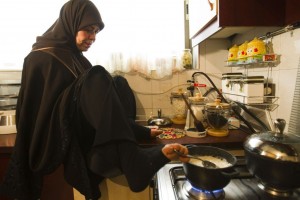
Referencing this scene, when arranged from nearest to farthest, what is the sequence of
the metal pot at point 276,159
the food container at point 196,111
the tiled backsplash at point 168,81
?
the metal pot at point 276,159, the food container at point 196,111, the tiled backsplash at point 168,81

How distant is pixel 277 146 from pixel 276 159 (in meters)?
0.04

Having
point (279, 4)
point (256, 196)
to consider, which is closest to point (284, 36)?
point (279, 4)

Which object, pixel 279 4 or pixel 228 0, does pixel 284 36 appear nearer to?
→ pixel 279 4

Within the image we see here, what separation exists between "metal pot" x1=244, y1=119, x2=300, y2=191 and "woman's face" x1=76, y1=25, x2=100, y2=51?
0.81 meters

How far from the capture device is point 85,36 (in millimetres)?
982

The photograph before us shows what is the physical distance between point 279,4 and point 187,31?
78cm

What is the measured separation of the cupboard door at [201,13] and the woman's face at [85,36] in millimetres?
544

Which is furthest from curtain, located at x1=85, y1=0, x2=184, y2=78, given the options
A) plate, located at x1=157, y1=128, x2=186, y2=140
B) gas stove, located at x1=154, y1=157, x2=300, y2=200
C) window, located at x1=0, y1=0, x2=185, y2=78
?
gas stove, located at x1=154, y1=157, x2=300, y2=200

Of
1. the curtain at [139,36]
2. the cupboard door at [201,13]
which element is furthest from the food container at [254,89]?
the curtain at [139,36]

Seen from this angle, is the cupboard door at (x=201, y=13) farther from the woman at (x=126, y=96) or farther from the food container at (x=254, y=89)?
the woman at (x=126, y=96)

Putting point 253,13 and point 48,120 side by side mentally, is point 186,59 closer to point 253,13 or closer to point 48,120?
point 253,13

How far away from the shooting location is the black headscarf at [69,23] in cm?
93

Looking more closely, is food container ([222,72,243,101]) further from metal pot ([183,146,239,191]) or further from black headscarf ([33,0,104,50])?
black headscarf ([33,0,104,50])

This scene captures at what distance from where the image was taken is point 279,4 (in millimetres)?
892
